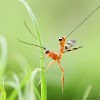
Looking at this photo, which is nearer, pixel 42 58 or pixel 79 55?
pixel 42 58

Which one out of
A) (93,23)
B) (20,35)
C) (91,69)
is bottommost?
(91,69)

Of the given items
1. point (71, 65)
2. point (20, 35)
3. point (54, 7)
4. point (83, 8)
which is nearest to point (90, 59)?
point (71, 65)

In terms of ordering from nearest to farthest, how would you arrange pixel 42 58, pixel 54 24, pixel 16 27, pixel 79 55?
1. pixel 42 58
2. pixel 79 55
3. pixel 16 27
4. pixel 54 24


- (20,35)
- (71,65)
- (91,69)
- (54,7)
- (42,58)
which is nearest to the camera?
(42,58)

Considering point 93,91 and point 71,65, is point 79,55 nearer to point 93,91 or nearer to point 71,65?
point 71,65

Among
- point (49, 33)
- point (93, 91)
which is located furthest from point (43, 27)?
point (93, 91)

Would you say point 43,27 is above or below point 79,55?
above

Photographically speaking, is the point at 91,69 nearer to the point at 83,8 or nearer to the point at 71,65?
the point at 71,65
